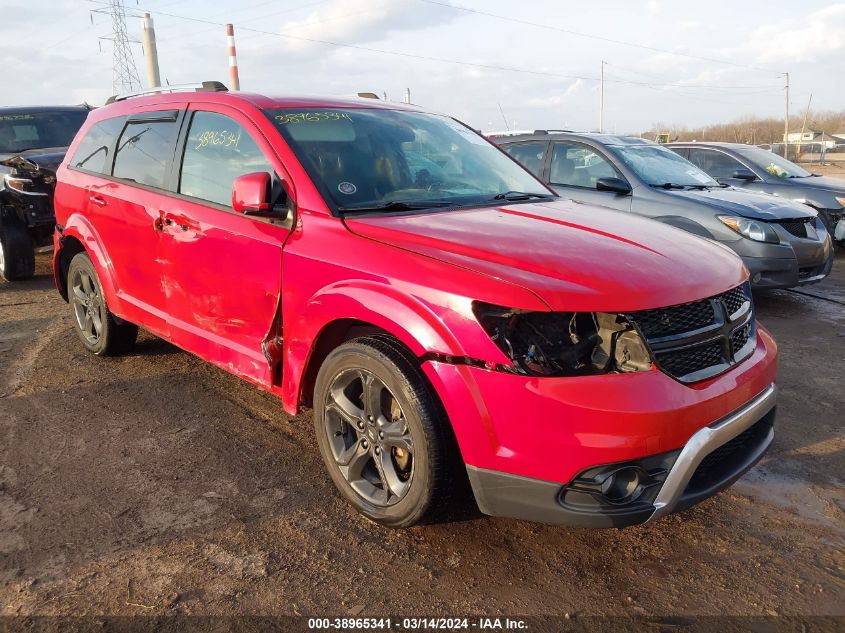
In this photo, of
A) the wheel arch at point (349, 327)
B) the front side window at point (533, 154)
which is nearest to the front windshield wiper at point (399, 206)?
the wheel arch at point (349, 327)

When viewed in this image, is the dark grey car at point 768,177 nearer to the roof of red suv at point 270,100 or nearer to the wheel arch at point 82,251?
the roof of red suv at point 270,100

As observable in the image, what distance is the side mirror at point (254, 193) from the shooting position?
2986 mm

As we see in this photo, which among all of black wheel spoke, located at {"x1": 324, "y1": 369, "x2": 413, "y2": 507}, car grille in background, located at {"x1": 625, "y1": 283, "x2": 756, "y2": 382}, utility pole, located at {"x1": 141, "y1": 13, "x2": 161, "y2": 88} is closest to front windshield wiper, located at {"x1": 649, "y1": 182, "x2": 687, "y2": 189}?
car grille in background, located at {"x1": 625, "y1": 283, "x2": 756, "y2": 382}

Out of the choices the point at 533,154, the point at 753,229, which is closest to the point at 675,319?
the point at 753,229

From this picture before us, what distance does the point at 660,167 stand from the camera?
24.2ft

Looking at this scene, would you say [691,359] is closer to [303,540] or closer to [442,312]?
[442,312]

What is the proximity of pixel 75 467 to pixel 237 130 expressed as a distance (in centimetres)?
185

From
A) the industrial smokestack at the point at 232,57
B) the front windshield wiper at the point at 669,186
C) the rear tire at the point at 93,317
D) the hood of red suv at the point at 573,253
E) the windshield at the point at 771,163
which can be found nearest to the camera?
the hood of red suv at the point at 573,253

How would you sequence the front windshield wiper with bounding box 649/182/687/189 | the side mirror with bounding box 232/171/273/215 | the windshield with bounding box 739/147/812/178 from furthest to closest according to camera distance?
1. the windshield with bounding box 739/147/812/178
2. the front windshield wiper with bounding box 649/182/687/189
3. the side mirror with bounding box 232/171/273/215

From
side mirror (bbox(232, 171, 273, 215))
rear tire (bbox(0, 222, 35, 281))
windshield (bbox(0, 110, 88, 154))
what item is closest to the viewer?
side mirror (bbox(232, 171, 273, 215))

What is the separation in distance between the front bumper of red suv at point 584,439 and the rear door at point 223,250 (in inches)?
43.9

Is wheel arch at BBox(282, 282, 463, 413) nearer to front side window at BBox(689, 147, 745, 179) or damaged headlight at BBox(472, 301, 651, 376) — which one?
damaged headlight at BBox(472, 301, 651, 376)

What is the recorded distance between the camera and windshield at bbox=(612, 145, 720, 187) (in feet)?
23.4

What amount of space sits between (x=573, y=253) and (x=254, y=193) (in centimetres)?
138
